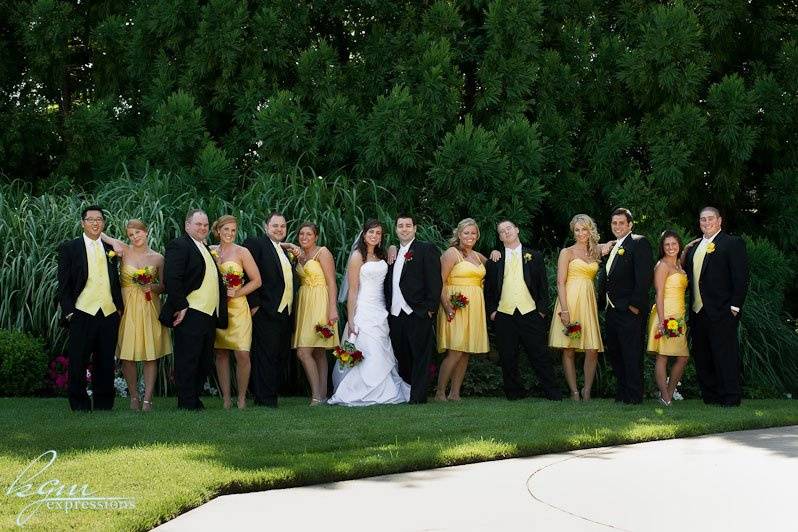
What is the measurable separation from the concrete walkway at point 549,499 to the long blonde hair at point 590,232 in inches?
178

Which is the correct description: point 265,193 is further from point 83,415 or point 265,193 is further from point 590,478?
point 590,478

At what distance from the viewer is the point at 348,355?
10.8m

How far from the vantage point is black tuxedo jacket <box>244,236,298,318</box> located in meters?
10.4

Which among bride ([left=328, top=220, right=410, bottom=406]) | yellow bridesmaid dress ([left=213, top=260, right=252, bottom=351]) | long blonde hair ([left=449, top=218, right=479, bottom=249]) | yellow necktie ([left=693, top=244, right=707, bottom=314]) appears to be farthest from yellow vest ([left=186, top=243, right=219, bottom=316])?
yellow necktie ([left=693, top=244, right=707, bottom=314])

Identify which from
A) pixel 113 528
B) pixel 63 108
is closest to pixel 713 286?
pixel 113 528

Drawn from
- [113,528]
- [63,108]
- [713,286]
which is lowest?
[113,528]

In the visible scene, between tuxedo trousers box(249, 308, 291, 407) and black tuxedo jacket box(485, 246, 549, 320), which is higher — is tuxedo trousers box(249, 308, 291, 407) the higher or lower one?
the lower one

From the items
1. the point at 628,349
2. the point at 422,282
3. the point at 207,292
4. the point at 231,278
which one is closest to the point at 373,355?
the point at 422,282

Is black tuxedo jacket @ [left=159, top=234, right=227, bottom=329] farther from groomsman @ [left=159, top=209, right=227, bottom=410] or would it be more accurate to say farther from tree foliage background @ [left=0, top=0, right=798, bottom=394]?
tree foliage background @ [left=0, top=0, right=798, bottom=394]

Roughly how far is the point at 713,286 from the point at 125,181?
23.5 ft

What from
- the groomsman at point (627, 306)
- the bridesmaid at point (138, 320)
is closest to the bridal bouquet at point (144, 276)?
the bridesmaid at point (138, 320)

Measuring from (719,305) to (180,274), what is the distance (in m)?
5.27

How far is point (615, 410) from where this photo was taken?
9.84 m

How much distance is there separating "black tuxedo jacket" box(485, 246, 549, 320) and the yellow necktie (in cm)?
153
